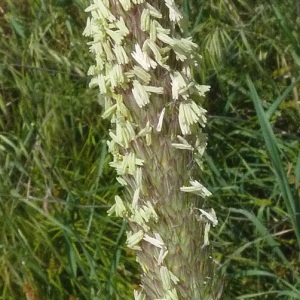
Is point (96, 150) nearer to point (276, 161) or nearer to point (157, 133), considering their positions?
point (276, 161)

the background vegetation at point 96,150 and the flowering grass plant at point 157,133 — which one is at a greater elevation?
the flowering grass plant at point 157,133

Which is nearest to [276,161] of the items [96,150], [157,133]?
[157,133]

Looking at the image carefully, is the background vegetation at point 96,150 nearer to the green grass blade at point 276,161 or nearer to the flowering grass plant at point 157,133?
the green grass blade at point 276,161

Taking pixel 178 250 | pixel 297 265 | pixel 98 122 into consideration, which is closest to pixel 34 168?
pixel 98 122

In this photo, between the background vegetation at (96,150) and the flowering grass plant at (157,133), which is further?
the background vegetation at (96,150)

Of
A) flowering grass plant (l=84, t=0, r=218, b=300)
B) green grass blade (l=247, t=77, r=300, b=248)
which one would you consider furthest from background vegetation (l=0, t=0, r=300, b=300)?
flowering grass plant (l=84, t=0, r=218, b=300)

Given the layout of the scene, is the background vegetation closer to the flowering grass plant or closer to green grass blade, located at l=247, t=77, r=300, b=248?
green grass blade, located at l=247, t=77, r=300, b=248

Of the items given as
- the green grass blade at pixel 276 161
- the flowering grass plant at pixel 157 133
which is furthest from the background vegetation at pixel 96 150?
the flowering grass plant at pixel 157 133

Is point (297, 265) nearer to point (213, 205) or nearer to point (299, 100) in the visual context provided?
point (213, 205)
